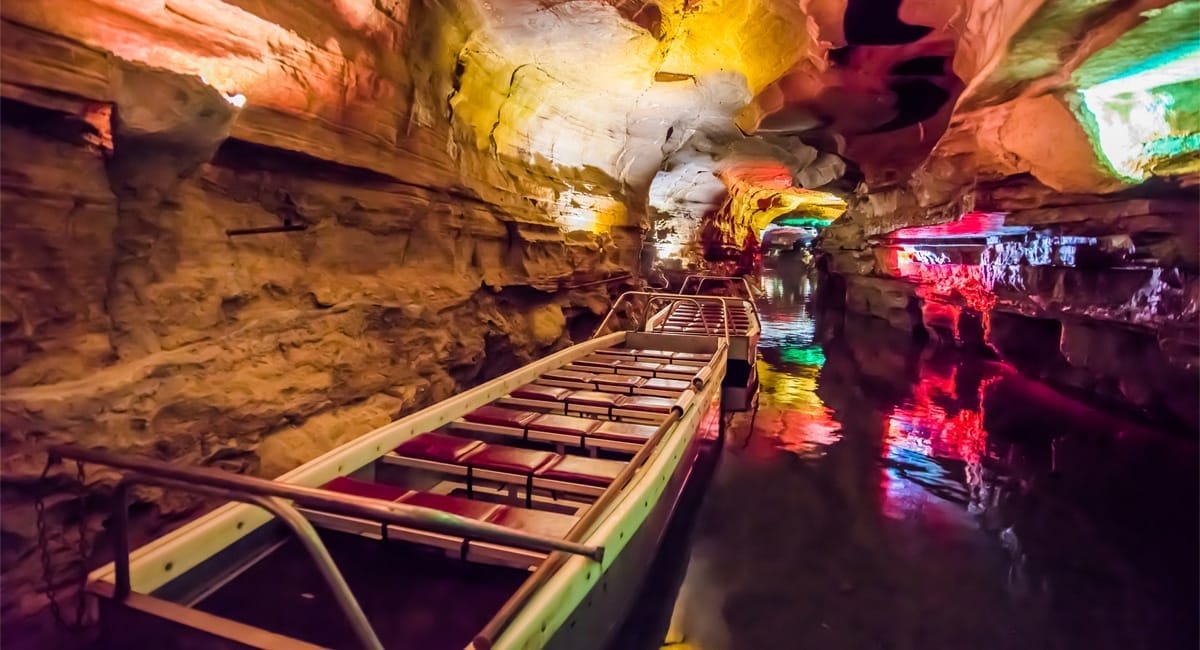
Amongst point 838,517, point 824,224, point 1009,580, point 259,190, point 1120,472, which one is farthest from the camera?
point 824,224

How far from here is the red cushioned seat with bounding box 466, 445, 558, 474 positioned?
2.79m

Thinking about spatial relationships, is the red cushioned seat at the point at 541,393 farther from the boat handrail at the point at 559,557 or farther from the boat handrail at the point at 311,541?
the boat handrail at the point at 311,541

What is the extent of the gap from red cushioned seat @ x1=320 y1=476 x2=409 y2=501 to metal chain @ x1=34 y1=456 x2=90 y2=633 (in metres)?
0.77

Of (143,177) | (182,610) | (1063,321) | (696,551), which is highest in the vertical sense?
(143,177)

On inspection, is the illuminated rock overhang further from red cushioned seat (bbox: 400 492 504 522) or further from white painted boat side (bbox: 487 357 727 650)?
red cushioned seat (bbox: 400 492 504 522)

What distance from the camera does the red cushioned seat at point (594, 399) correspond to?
12.8ft

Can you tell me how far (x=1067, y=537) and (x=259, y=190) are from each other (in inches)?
235

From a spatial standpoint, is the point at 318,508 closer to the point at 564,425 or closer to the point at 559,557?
the point at 559,557

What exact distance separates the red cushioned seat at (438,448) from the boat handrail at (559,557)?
845 mm

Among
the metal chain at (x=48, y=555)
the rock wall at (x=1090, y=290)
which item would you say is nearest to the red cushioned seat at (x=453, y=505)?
the metal chain at (x=48, y=555)

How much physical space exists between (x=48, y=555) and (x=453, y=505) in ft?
4.28

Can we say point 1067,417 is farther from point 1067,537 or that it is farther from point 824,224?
point 824,224

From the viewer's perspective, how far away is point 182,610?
5.48 feet

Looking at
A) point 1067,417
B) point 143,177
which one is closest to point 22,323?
point 143,177
